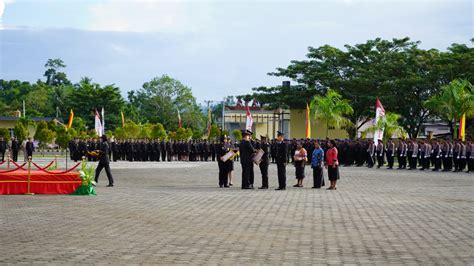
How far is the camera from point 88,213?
15727 millimetres

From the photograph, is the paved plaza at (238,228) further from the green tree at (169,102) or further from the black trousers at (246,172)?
the green tree at (169,102)

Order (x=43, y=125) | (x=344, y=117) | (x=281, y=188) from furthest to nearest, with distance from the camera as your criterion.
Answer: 1. (x=43, y=125)
2. (x=344, y=117)
3. (x=281, y=188)

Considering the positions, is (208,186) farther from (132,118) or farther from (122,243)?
(132,118)

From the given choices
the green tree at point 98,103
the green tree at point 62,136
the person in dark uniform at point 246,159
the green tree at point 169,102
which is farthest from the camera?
the green tree at point 169,102

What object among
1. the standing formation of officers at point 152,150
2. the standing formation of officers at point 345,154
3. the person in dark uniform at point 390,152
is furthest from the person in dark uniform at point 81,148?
the person in dark uniform at point 390,152

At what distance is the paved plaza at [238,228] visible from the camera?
33.8ft

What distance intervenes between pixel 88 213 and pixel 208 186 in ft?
32.0

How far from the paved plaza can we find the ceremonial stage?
88 cm

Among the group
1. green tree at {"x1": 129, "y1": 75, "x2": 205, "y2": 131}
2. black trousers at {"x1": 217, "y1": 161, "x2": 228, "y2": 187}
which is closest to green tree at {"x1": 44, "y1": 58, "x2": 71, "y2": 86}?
green tree at {"x1": 129, "y1": 75, "x2": 205, "y2": 131}

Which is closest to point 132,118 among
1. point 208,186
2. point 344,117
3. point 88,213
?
point 344,117

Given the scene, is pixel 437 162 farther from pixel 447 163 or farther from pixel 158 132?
pixel 158 132

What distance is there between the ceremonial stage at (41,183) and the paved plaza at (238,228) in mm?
876

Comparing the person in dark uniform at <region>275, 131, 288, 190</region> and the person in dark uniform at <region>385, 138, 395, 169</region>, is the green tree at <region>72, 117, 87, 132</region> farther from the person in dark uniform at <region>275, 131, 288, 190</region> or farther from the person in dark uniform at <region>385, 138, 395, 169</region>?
the person in dark uniform at <region>275, 131, 288, 190</region>

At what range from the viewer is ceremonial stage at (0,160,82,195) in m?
21.1
